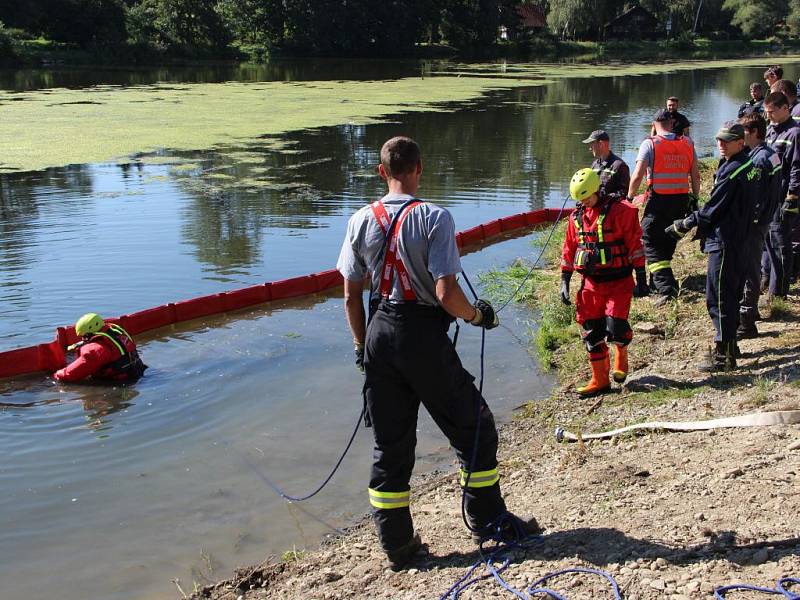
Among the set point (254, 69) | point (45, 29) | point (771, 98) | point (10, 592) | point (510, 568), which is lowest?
point (10, 592)

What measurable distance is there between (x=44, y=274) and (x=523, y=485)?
25.9 ft

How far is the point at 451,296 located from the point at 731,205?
3086 millimetres

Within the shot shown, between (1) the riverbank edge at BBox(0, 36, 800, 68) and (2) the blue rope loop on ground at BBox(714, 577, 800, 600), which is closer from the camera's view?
(2) the blue rope loop on ground at BBox(714, 577, 800, 600)

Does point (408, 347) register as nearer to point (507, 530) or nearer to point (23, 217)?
point (507, 530)

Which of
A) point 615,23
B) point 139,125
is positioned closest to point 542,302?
point 139,125

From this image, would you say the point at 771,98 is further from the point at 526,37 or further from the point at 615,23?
the point at 615,23

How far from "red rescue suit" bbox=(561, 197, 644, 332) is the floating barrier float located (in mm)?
3072

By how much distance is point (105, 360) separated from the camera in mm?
7109

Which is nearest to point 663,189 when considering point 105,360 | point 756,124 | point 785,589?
point 756,124

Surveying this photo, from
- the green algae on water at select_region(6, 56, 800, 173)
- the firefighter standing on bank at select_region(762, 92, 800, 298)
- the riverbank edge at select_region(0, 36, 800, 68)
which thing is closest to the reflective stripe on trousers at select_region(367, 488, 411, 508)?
the firefighter standing on bank at select_region(762, 92, 800, 298)

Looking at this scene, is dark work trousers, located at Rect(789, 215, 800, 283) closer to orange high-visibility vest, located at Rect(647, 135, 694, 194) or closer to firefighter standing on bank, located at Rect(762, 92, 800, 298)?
firefighter standing on bank, located at Rect(762, 92, 800, 298)

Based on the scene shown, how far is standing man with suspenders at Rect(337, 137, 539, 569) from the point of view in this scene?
12.0ft

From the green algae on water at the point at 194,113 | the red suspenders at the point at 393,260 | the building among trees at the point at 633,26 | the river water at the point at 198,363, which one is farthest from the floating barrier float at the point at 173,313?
the building among trees at the point at 633,26

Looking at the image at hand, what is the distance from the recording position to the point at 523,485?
4887 millimetres
